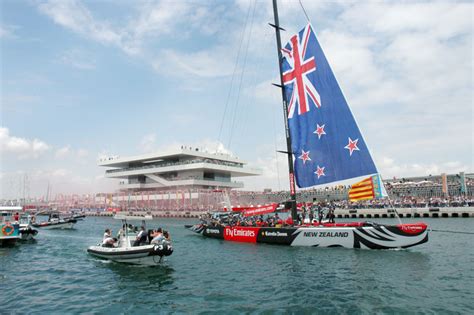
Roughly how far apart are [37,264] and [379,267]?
1794 centimetres

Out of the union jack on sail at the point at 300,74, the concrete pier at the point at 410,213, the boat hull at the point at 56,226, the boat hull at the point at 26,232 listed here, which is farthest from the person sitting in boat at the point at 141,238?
the concrete pier at the point at 410,213

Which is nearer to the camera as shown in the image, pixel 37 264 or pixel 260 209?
pixel 37 264

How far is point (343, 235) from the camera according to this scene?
65.7 feet

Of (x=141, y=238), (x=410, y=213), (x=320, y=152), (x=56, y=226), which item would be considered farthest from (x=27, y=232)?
(x=410, y=213)

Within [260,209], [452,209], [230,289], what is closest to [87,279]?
[230,289]

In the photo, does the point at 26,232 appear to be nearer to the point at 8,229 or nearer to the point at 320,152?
the point at 8,229

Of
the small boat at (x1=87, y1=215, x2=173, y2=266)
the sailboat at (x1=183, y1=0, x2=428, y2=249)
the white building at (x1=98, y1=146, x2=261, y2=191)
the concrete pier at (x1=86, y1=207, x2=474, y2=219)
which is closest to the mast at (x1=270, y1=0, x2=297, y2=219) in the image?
the sailboat at (x1=183, y1=0, x2=428, y2=249)

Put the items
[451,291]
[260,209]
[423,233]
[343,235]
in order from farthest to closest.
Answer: [260,209]
[343,235]
[423,233]
[451,291]

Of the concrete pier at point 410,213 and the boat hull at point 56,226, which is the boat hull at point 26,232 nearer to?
the boat hull at point 56,226

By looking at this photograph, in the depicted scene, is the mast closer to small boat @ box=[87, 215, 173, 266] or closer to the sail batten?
the sail batten

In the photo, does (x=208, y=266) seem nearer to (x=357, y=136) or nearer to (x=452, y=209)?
(x=357, y=136)

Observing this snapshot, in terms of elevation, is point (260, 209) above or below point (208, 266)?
above

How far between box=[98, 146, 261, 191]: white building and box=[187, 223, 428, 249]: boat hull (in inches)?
2271

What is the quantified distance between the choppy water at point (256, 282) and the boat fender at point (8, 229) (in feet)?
14.8
